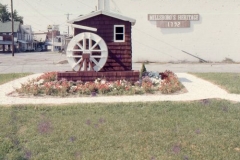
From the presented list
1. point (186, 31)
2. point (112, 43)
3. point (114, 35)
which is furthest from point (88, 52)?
point (186, 31)

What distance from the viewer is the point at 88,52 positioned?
13.8 m

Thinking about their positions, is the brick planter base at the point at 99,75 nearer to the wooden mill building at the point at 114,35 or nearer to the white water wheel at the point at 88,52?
the white water wheel at the point at 88,52

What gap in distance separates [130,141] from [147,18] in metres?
22.1

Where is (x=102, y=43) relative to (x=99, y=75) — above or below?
above

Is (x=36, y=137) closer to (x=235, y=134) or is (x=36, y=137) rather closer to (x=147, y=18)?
(x=235, y=134)

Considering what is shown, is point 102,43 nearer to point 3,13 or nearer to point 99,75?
point 99,75

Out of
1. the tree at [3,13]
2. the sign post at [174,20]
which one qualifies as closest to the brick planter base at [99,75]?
the sign post at [174,20]

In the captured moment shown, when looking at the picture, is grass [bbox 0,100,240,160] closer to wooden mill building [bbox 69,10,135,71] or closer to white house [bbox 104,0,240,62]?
wooden mill building [bbox 69,10,135,71]

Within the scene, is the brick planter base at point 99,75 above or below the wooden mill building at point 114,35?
below

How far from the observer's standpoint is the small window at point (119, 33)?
1419cm

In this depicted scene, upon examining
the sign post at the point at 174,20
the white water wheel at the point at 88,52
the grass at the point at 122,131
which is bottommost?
the grass at the point at 122,131

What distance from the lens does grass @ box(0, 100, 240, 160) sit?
5793 millimetres

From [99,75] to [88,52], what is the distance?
1249 mm

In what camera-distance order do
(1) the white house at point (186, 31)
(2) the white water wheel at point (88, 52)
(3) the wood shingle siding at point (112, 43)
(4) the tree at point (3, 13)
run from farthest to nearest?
(4) the tree at point (3, 13) < (1) the white house at point (186, 31) < (3) the wood shingle siding at point (112, 43) < (2) the white water wheel at point (88, 52)
